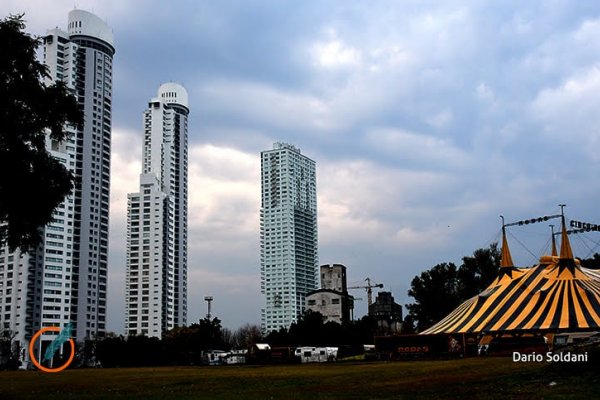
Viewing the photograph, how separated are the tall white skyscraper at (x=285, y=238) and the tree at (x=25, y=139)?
5835 inches

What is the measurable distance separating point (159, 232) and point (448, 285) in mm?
79527

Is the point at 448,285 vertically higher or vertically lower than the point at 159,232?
lower

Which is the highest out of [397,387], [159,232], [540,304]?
[159,232]

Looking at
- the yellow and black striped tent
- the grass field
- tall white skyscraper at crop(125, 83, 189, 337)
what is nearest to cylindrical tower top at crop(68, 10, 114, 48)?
tall white skyscraper at crop(125, 83, 189, 337)

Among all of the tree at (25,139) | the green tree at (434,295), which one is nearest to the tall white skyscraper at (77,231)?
the green tree at (434,295)

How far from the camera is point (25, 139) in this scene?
21.8 meters

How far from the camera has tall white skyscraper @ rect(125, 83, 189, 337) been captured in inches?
5610

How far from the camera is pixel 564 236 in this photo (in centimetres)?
4419

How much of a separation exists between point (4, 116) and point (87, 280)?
106 meters

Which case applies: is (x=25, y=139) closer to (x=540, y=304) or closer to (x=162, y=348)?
(x=540, y=304)

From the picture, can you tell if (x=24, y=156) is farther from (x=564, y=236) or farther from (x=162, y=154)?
(x=162, y=154)

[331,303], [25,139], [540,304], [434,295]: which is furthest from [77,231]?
[25,139]

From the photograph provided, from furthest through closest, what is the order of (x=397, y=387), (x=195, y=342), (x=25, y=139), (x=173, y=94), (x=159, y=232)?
1. (x=173, y=94)
2. (x=159, y=232)
3. (x=195, y=342)
4. (x=25, y=139)
5. (x=397, y=387)

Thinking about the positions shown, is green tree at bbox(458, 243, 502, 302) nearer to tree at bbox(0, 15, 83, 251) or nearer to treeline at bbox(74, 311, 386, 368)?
treeline at bbox(74, 311, 386, 368)
